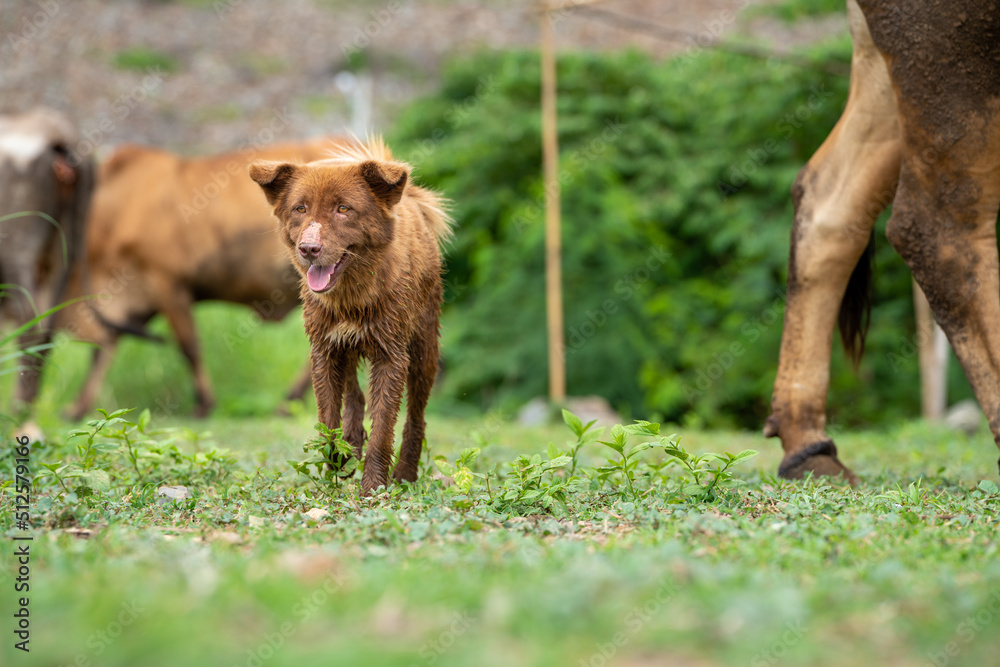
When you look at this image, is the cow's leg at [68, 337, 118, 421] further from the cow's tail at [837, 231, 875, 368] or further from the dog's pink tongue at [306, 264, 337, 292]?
the cow's tail at [837, 231, 875, 368]

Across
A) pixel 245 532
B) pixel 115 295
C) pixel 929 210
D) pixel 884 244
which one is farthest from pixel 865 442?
pixel 115 295

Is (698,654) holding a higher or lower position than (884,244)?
lower

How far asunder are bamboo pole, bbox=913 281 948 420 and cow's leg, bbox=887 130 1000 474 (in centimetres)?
577

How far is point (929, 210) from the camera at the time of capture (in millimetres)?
4059

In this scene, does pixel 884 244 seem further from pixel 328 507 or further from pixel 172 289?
pixel 328 507

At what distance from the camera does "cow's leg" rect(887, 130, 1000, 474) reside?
3910mm

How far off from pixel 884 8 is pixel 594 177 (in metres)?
7.27

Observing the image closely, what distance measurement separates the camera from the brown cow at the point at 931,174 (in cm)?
388

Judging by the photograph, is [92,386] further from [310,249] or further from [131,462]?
[310,249]

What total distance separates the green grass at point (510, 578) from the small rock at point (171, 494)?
2.1 inches

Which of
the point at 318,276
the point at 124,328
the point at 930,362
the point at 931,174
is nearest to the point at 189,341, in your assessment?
the point at 124,328

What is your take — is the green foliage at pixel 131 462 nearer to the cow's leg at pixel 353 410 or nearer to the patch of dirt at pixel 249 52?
the cow's leg at pixel 353 410

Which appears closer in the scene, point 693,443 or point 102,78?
point 693,443

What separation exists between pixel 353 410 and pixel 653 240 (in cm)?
761
